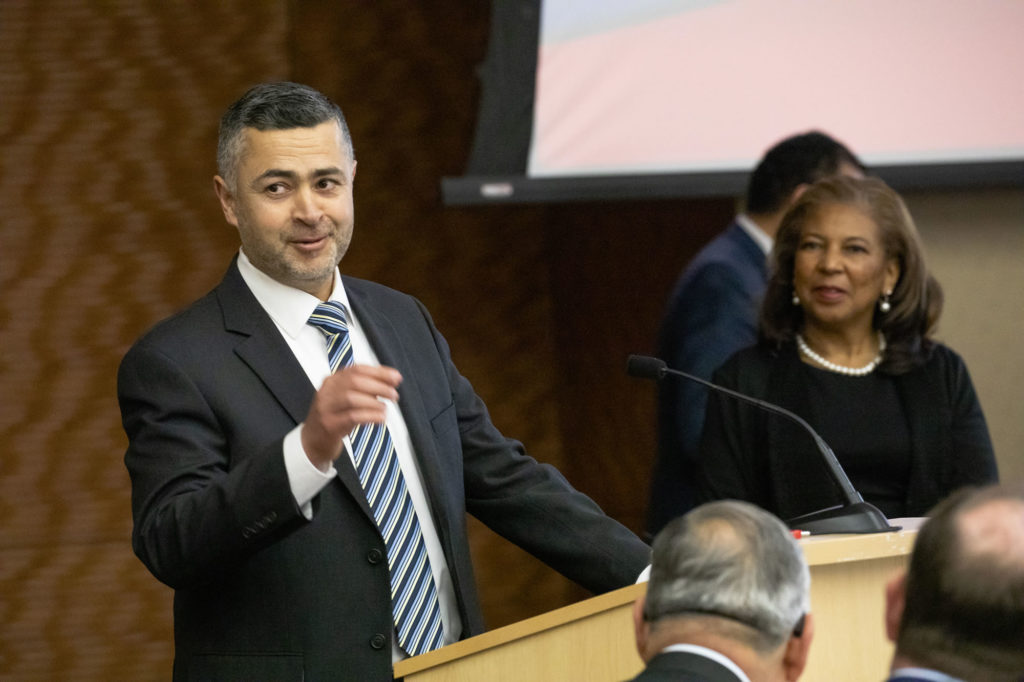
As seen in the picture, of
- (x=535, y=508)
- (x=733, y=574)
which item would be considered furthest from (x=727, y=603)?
(x=535, y=508)

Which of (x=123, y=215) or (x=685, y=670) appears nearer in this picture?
(x=685, y=670)

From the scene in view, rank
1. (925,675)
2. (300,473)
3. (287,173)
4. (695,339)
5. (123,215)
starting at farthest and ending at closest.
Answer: (123,215) < (695,339) < (287,173) < (300,473) < (925,675)

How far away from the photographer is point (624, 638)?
1.79 metres

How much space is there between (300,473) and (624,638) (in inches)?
18.5

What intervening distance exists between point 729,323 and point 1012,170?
4.98 ft

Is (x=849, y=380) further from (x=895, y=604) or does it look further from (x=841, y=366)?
(x=895, y=604)

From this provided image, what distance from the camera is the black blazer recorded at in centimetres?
281

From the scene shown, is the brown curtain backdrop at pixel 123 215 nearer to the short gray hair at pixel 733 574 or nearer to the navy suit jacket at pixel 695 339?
the navy suit jacket at pixel 695 339

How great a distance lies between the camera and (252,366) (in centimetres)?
203

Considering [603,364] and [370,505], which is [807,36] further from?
[370,505]

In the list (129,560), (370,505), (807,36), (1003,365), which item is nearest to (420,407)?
(370,505)

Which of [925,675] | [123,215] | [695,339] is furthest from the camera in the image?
[123,215]

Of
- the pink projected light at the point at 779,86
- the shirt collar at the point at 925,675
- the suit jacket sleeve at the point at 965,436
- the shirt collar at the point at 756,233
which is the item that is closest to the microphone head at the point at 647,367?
the suit jacket sleeve at the point at 965,436

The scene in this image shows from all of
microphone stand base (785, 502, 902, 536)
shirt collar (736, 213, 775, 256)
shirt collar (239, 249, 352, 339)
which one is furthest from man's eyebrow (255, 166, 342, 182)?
shirt collar (736, 213, 775, 256)
